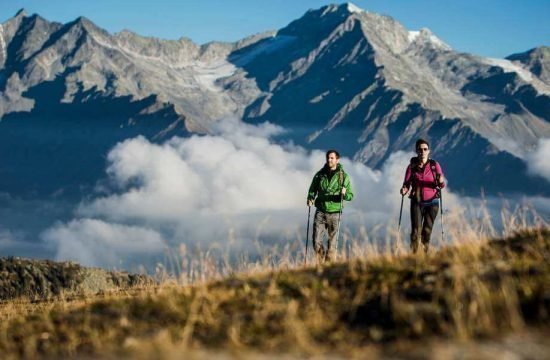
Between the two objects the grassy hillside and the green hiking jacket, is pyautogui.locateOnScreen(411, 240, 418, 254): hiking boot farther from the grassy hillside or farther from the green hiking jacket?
the green hiking jacket

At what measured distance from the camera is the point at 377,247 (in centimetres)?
1357

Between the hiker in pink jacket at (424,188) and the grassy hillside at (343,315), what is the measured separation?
5527 millimetres

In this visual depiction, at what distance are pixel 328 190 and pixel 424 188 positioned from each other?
2.57 metres

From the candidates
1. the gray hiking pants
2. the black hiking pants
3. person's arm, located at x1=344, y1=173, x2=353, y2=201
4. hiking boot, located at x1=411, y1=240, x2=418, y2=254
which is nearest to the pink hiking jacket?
the black hiking pants

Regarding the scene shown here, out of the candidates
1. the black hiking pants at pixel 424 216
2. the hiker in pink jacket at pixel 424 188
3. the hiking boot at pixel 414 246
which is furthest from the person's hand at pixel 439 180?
the hiking boot at pixel 414 246

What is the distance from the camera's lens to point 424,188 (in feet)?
57.6

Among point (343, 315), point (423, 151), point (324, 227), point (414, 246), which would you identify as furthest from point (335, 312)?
point (324, 227)

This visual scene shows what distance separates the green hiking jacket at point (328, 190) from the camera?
1898 centimetres

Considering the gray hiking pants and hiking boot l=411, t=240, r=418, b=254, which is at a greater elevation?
the gray hiking pants

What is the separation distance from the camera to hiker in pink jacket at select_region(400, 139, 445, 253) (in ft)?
57.3

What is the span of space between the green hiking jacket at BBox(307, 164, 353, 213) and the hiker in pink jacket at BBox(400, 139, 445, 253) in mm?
1891

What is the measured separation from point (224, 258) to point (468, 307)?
18.1 ft

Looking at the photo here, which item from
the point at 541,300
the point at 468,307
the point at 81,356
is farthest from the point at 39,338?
the point at 541,300

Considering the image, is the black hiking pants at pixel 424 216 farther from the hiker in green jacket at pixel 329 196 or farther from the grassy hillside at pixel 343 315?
the grassy hillside at pixel 343 315
